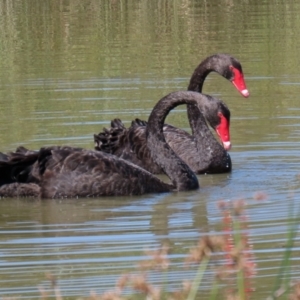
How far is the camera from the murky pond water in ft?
20.5

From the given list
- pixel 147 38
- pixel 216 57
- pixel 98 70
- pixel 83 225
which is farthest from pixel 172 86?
pixel 83 225

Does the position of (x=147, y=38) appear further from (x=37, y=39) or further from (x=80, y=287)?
(x=80, y=287)

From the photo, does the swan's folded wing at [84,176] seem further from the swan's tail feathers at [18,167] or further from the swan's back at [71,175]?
the swan's tail feathers at [18,167]

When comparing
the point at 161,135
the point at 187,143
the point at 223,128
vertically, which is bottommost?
the point at 187,143

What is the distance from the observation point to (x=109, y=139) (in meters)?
9.67

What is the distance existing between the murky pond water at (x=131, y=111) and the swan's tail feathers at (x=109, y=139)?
1.76ft

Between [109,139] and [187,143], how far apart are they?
70cm

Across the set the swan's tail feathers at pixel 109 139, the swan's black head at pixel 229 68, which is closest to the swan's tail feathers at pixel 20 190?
the swan's tail feathers at pixel 109 139

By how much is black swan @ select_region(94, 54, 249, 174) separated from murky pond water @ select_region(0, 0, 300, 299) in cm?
25

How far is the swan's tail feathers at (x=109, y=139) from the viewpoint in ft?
31.6

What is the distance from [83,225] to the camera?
7172 millimetres

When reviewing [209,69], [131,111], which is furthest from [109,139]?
[131,111]

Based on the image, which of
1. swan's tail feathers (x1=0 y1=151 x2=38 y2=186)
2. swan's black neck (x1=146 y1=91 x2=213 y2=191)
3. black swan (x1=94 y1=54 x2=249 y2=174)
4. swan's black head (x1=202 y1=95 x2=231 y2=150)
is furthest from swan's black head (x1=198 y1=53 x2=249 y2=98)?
swan's tail feathers (x1=0 y1=151 x2=38 y2=186)

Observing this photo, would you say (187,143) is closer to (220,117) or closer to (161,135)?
(161,135)
